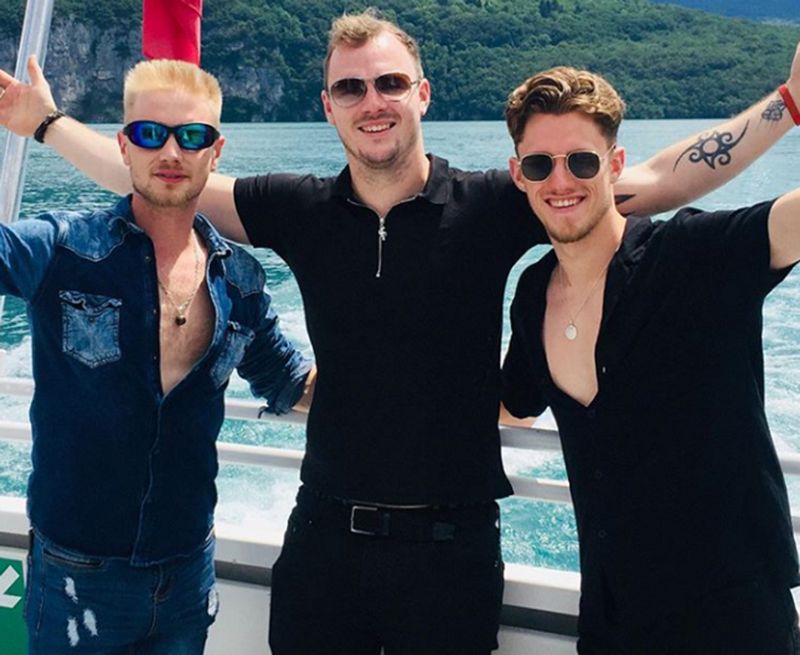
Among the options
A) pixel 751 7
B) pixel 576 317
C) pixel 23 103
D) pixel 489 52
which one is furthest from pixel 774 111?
pixel 751 7

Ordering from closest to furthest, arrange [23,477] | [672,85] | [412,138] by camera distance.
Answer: [412,138], [23,477], [672,85]

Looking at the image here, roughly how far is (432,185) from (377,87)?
24cm

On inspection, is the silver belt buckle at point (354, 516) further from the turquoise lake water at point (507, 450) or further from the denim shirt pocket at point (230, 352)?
the turquoise lake water at point (507, 450)

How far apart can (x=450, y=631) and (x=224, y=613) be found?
0.70 metres

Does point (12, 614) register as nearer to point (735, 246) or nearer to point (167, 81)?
point (167, 81)

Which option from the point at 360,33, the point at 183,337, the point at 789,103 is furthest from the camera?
the point at 360,33

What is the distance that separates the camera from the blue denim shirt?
66.4 inches

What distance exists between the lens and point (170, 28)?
2516 millimetres

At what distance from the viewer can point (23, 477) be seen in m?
5.14

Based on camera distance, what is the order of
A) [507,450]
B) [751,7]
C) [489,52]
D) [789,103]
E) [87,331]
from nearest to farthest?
1. [87,331]
2. [789,103]
3. [507,450]
4. [489,52]
5. [751,7]

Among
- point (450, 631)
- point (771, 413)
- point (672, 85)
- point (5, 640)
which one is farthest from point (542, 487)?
point (672, 85)

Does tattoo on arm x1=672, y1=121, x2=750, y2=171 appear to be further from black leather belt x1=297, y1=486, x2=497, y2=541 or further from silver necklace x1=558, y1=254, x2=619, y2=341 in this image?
black leather belt x1=297, y1=486, x2=497, y2=541

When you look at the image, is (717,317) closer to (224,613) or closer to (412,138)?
(412,138)

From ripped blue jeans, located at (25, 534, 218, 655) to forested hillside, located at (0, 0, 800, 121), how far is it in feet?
90.6
